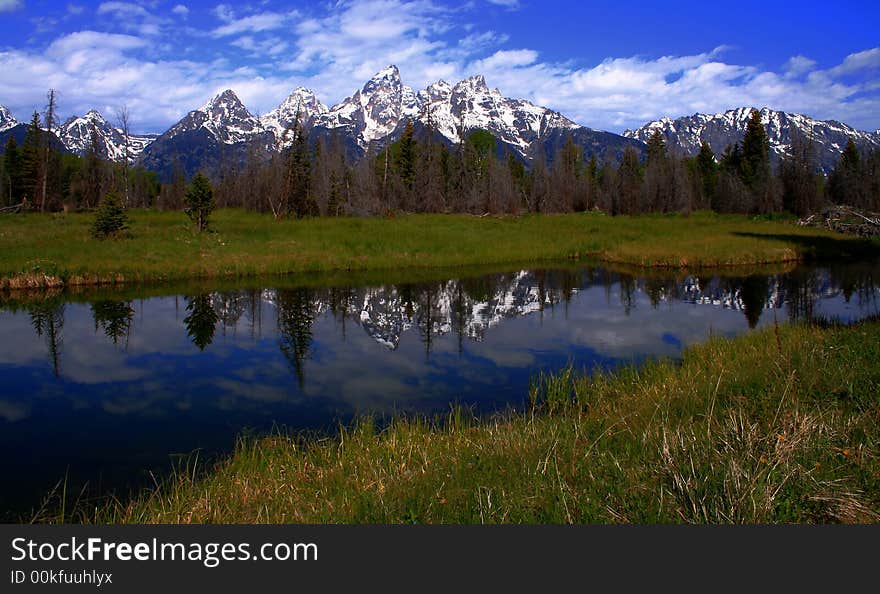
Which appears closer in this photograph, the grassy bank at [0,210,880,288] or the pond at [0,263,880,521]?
the pond at [0,263,880,521]

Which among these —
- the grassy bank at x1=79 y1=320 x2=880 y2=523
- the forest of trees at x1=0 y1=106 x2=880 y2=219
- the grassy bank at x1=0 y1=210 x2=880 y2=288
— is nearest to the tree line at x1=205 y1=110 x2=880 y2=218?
the forest of trees at x1=0 y1=106 x2=880 y2=219

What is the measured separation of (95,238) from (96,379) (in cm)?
2235

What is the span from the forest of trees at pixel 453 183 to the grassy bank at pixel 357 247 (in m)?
17.6

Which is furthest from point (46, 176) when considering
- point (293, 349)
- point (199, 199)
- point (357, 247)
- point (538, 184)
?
point (538, 184)

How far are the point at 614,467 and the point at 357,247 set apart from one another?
105ft

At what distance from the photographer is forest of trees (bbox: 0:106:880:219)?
2562 inches

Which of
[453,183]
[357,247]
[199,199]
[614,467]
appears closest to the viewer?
[614,467]

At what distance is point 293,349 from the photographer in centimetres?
1645

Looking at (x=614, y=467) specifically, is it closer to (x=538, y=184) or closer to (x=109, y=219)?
(x=109, y=219)

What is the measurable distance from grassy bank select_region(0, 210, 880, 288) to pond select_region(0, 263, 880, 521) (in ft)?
8.20

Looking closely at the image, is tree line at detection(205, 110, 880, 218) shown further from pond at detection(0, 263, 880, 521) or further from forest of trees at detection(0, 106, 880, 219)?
pond at detection(0, 263, 880, 521)

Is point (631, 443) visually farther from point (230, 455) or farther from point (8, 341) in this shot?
point (8, 341)

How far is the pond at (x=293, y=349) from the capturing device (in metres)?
9.96

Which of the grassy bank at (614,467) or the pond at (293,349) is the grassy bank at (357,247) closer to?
the pond at (293,349)
